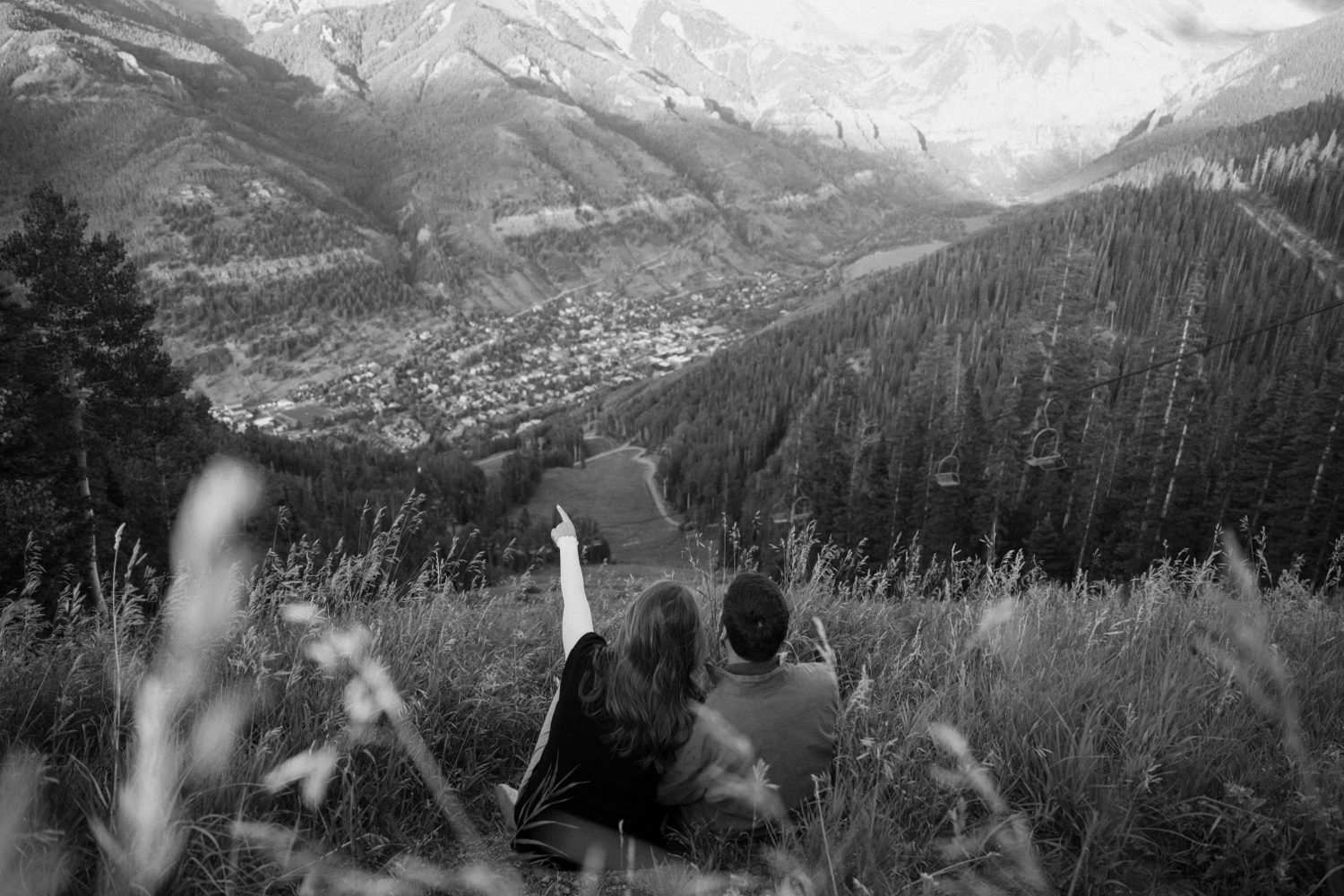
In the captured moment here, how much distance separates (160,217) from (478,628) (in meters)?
215

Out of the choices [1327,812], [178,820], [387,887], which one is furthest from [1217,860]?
[178,820]

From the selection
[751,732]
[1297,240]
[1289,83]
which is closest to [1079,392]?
[751,732]

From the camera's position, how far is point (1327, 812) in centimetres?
232

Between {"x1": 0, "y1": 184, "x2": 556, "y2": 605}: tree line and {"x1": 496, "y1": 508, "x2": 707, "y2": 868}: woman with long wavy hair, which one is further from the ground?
{"x1": 496, "y1": 508, "x2": 707, "y2": 868}: woman with long wavy hair

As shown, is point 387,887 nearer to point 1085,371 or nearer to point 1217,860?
point 1217,860

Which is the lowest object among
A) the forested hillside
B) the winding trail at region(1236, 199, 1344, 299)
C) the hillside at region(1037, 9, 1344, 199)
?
the forested hillside

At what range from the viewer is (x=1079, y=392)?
11.2m

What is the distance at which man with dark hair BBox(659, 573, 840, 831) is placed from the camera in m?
2.73

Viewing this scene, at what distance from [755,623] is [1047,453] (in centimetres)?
3189

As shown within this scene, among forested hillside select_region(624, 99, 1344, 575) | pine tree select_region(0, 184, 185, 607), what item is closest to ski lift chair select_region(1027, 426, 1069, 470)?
forested hillside select_region(624, 99, 1344, 575)

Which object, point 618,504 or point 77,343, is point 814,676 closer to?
point 77,343

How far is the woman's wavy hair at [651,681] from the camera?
8.73 feet

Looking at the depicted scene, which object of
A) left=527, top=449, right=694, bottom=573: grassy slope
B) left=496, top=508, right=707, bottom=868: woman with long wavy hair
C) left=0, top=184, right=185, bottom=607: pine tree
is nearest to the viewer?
left=496, top=508, right=707, bottom=868: woman with long wavy hair

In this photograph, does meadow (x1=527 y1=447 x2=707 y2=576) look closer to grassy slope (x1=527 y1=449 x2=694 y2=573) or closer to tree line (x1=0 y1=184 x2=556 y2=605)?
grassy slope (x1=527 y1=449 x2=694 y2=573)
